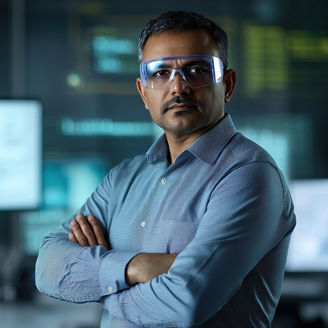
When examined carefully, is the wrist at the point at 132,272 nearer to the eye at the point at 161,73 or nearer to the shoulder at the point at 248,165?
the shoulder at the point at 248,165

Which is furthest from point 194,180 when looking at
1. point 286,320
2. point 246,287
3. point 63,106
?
point 63,106

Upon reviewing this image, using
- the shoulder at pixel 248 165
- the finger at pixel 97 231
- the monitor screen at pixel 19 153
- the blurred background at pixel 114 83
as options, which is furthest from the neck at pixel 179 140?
the blurred background at pixel 114 83

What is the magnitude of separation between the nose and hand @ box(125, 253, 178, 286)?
0.38m

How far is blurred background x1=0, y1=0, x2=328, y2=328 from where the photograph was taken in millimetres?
4078

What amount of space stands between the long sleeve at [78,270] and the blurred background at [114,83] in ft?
7.80

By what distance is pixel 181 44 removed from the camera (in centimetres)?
146

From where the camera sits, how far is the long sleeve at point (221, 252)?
4.12 ft

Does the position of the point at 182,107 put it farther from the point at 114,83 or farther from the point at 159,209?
the point at 114,83

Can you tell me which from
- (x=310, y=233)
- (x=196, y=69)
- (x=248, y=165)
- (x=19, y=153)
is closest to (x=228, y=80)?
(x=196, y=69)

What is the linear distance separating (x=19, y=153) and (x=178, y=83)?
84.7 inches

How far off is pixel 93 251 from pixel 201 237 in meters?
0.31

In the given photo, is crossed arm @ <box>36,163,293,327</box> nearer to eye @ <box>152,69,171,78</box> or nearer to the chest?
the chest

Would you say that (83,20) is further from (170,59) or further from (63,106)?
(170,59)

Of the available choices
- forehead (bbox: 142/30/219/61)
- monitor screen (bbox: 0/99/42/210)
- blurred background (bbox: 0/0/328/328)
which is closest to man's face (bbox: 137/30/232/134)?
forehead (bbox: 142/30/219/61)
